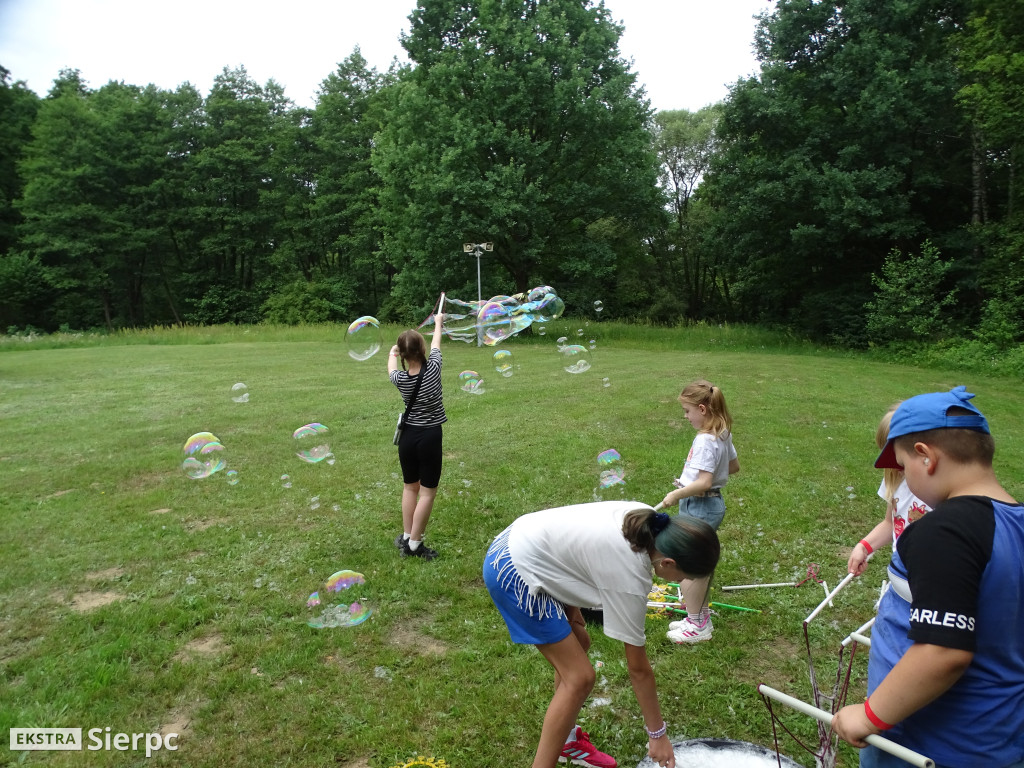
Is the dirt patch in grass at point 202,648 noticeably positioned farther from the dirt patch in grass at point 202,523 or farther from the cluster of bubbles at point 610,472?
the cluster of bubbles at point 610,472

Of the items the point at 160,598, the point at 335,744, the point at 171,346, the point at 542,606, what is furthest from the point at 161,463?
the point at 171,346

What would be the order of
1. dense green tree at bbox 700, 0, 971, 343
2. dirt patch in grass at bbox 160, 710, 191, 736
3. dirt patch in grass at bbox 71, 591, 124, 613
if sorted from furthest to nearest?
dense green tree at bbox 700, 0, 971, 343
dirt patch in grass at bbox 71, 591, 124, 613
dirt patch in grass at bbox 160, 710, 191, 736

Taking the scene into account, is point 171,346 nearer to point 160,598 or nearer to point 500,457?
point 500,457

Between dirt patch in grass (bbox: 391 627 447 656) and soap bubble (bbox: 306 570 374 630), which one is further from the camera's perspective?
soap bubble (bbox: 306 570 374 630)

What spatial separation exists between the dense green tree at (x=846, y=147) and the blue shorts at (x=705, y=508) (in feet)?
62.4

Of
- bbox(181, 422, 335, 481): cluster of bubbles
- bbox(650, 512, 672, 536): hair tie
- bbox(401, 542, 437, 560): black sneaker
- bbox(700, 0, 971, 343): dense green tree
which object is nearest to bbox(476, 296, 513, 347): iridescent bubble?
bbox(181, 422, 335, 481): cluster of bubbles

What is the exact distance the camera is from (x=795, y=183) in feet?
66.7

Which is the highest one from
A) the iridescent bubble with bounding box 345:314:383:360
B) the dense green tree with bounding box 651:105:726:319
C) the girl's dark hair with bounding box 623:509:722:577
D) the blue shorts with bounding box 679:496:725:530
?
the dense green tree with bounding box 651:105:726:319

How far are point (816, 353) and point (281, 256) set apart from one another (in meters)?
32.6

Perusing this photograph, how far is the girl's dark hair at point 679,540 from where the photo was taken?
2.08m

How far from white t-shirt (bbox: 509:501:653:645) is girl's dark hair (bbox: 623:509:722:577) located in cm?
7

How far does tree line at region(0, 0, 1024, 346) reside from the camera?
19047 millimetres

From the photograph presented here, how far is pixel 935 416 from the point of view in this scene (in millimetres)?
1540

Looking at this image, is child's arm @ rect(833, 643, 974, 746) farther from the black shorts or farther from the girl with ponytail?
the black shorts
